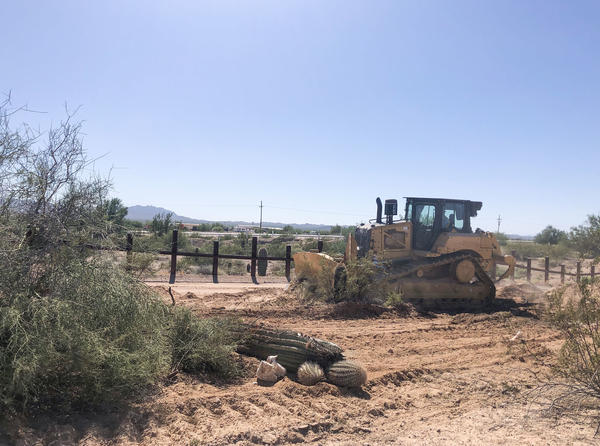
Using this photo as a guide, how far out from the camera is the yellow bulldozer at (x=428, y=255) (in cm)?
1263

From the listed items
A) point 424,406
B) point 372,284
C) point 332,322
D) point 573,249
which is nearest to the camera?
point 424,406

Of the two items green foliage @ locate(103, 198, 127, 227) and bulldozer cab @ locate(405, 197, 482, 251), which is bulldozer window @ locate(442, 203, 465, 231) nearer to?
bulldozer cab @ locate(405, 197, 482, 251)

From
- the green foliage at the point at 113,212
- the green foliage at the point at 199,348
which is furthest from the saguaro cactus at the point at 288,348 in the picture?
the green foliage at the point at 113,212

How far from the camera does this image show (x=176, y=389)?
5.38 meters

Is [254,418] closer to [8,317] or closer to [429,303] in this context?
[8,317]

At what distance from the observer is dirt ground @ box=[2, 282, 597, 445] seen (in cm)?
454

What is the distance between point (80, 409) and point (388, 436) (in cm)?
295

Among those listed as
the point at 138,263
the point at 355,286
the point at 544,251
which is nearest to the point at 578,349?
the point at 138,263

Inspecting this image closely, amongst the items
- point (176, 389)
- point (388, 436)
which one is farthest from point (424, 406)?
point (176, 389)

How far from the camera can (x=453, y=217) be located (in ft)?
46.2

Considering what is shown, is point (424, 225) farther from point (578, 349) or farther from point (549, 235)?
point (549, 235)

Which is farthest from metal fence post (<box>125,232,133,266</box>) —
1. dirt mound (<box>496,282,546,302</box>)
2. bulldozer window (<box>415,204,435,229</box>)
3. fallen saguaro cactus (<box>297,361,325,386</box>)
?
dirt mound (<box>496,282,546,302</box>)

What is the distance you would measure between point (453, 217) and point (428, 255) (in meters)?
1.47

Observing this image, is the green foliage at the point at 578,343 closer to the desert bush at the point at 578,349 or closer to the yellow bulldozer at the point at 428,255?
the desert bush at the point at 578,349
